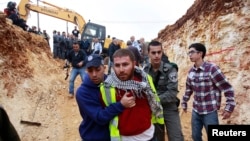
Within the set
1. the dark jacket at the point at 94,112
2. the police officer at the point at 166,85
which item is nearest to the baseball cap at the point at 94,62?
the dark jacket at the point at 94,112

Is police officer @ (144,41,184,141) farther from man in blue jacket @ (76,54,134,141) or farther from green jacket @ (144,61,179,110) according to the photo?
man in blue jacket @ (76,54,134,141)

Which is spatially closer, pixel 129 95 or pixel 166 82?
pixel 129 95

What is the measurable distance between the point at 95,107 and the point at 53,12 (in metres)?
18.7

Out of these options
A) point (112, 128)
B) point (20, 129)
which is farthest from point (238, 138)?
point (20, 129)

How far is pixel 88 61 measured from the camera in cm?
303

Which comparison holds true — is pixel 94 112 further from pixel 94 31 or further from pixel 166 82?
pixel 94 31

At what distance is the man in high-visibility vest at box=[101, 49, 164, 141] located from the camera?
2576mm

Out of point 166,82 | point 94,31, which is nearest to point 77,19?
point 94,31

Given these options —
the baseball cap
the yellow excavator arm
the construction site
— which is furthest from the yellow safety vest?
the yellow excavator arm

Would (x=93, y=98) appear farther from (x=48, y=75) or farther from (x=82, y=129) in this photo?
(x=48, y=75)

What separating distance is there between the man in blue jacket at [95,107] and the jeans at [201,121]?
1.92m

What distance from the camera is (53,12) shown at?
20281 millimetres

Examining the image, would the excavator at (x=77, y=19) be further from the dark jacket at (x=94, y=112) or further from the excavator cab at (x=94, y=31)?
the dark jacket at (x=94, y=112)

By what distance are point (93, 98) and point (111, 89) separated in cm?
20
